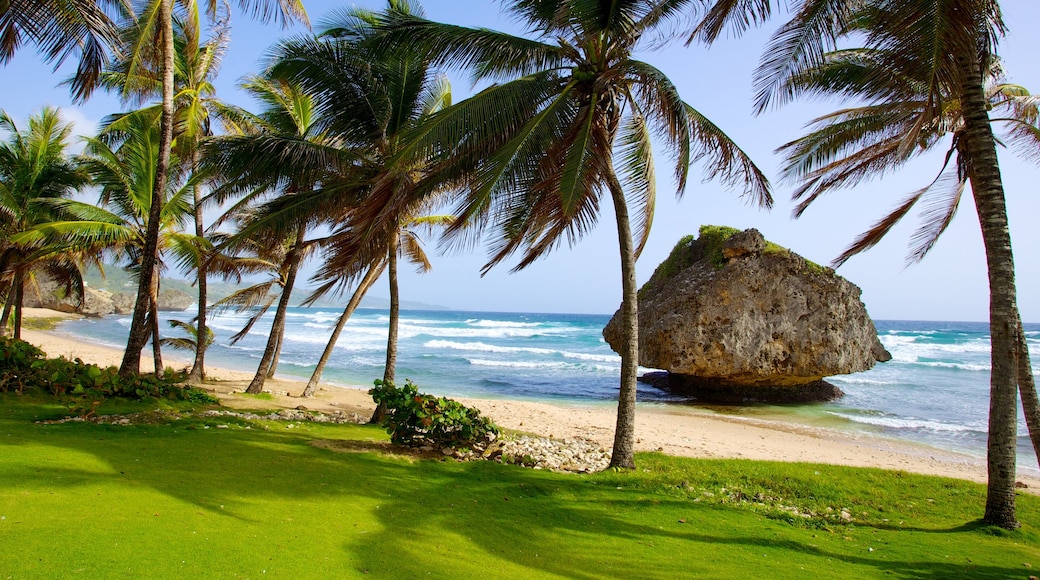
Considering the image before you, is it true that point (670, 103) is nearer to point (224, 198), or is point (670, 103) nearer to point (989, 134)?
point (989, 134)

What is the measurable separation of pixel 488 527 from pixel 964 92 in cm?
649

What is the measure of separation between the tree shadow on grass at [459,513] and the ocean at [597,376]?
9.82 meters

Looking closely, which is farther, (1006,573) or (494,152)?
(494,152)

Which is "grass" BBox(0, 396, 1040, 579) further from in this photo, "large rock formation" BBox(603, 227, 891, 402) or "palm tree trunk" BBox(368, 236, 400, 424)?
"large rock formation" BBox(603, 227, 891, 402)

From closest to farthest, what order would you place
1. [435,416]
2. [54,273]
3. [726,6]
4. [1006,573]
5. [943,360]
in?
1. [1006,573]
2. [726,6]
3. [435,416]
4. [54,273]
5. [943,360]

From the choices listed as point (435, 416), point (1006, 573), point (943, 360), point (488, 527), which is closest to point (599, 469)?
point (435, 416)

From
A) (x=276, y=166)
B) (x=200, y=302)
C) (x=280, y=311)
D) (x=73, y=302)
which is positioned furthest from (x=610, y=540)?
(x=73, y=302)

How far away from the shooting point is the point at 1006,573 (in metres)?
4.57

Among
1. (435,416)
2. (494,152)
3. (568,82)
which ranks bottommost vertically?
(435,416)

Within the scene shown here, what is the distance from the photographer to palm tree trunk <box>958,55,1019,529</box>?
5.68 metres

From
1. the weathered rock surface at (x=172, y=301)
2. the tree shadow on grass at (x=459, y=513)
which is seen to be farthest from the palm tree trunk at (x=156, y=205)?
the weathered rock surface at (x=172, y=301)

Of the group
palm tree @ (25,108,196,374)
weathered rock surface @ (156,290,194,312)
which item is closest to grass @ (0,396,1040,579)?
palm tree @ (25,108,196,374)

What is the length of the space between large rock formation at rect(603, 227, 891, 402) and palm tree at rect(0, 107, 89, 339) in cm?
1675

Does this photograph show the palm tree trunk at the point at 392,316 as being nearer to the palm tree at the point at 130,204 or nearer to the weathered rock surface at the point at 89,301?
the palm tree at the point at 130,204
